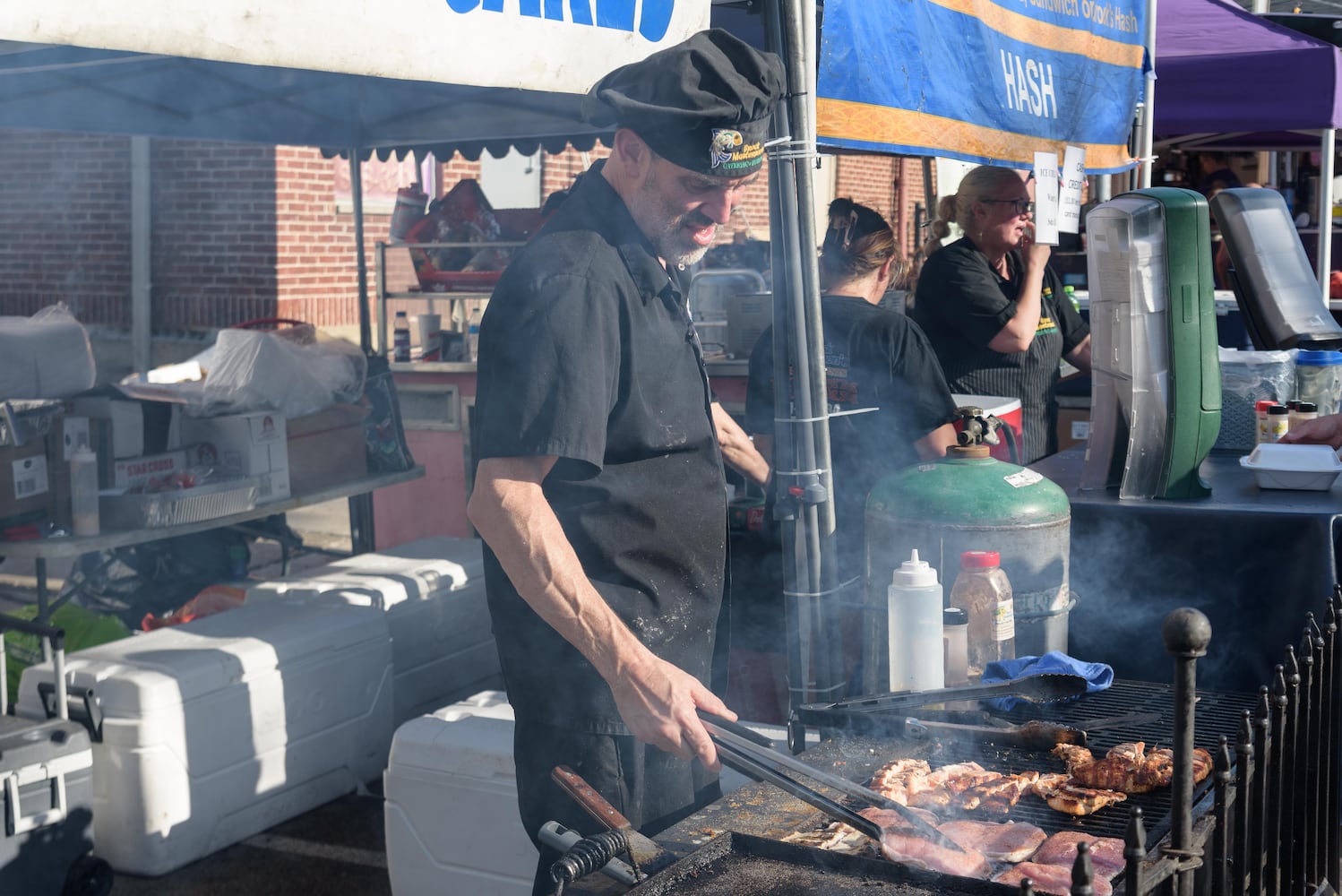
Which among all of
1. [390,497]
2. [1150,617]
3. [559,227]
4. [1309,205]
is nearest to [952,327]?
[1150,617]

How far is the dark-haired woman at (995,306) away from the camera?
15.9 ft

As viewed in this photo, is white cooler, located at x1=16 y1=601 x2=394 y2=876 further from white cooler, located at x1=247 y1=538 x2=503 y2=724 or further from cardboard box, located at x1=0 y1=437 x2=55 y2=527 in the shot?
cardboard box, located at x1=0 y1=437 x2=55 y2=527

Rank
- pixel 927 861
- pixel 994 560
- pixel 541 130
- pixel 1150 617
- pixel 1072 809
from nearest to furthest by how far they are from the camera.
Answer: pixel 927 861 < pixel 1072 809 < pixel 994 560 < pixel 1150 617 < pixel 541 130

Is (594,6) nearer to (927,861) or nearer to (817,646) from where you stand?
(817,646)

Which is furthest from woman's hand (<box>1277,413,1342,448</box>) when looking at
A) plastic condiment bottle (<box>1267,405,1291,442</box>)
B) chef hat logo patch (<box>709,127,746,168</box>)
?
chef hat logo patch (<box>709,127,746,168</box>)

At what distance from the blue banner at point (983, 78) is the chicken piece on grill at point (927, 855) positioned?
6.67 feet

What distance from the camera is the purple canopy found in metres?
7.13

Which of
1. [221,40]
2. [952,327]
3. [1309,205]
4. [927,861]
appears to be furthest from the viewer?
[1309,205]

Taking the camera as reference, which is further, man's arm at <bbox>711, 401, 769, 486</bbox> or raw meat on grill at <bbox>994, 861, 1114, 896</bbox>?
man's arm at <bbox>711, 401, 769, 486</bbox>

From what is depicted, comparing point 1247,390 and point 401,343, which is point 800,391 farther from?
point 401,343

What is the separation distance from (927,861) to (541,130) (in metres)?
5.26

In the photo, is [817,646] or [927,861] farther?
[817,646]

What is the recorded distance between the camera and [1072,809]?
6.70ft

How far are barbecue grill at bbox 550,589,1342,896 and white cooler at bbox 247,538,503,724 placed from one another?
9.51ft
